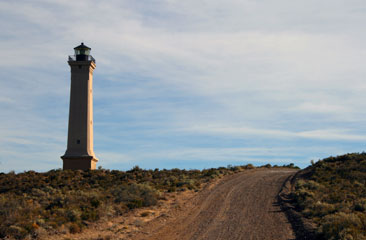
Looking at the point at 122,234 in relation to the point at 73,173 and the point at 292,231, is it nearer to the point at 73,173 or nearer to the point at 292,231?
the point at 292,231

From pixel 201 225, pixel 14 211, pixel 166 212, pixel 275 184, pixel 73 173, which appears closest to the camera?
pixel 201 225

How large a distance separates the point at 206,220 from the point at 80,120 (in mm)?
28982

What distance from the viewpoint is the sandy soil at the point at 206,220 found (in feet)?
65.5

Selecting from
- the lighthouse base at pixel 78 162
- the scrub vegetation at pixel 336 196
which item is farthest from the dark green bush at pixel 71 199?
the scrub vegetation at pixel 336 196

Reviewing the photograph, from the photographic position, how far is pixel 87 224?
885 inches

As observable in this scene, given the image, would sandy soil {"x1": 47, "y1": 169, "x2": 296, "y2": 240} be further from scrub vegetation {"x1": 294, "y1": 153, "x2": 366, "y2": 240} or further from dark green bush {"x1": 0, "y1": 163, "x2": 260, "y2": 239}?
scrub vegetation {"x1": 294, "y1": 153, "x2": 366, "y2": 240}

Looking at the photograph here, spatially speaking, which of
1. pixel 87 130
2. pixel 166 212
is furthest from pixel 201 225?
pixel 87 130

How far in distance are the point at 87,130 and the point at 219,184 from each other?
1938 cm

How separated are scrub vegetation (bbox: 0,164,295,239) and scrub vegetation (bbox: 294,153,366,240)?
9.20 m

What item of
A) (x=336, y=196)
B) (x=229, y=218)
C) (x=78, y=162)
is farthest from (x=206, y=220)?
(x=78, y=162)

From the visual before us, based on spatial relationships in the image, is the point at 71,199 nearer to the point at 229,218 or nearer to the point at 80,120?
the point at 229,218

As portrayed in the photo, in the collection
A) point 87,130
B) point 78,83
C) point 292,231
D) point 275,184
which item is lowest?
point 292,231

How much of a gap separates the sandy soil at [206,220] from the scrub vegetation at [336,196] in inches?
69.9

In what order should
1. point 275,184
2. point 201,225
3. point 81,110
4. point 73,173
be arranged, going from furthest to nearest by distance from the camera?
point 81,110 → point 73,173 → point 275,184 → point 201,225
